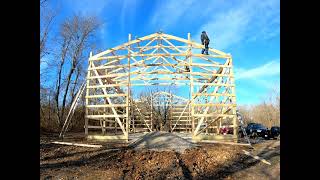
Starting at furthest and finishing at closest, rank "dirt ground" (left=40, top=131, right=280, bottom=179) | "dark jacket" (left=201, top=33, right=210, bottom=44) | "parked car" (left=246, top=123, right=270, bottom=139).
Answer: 1. "parked car" (left=246, top=123, right=270, bottom=139)
2. "dark jacket" (left=201, top=33, right=210, bottom=44)
3. "dirt ground" (left=40, top=131, right=280, bottom=179)

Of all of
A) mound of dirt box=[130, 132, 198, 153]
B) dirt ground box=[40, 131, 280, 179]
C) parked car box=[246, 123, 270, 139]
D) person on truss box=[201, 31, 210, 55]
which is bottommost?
parked car box=[246, 123, 270, 139]

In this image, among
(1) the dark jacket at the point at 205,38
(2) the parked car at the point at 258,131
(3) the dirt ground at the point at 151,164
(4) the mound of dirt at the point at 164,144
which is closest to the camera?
(3) the dirt ground at the point at 151,164

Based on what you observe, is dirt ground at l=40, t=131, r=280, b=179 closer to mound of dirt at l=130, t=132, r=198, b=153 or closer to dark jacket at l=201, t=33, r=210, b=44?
mound of dirt at l=130, t=132, r=198, b=153

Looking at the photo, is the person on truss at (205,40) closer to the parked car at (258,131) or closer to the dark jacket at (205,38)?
the dark jacket at (205,38)

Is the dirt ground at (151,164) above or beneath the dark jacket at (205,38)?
beneath

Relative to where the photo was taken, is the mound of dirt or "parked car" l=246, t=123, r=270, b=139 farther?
"parked car" l=246, t=123, r=270, b=139

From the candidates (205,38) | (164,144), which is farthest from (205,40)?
(164,144)

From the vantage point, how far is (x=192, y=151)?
40.4ft

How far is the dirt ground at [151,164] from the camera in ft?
29.3

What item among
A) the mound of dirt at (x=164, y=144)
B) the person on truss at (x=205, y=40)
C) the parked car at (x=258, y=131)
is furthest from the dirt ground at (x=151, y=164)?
the parked car at (x=258, y=131)

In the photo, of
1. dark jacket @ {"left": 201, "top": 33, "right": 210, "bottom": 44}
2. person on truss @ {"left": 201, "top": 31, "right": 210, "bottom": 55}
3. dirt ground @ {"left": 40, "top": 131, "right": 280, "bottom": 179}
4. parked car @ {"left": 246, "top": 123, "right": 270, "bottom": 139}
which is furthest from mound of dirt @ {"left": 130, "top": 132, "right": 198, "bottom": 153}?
parked car @ {"left": 246, "top": 123, "right": 270, "bottom": 139}

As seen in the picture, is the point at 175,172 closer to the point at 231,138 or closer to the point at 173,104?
the point at 231,138

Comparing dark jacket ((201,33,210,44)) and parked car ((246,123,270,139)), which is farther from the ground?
dark jacket ((201,33,210,44))

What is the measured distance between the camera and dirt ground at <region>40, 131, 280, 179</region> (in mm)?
8930
